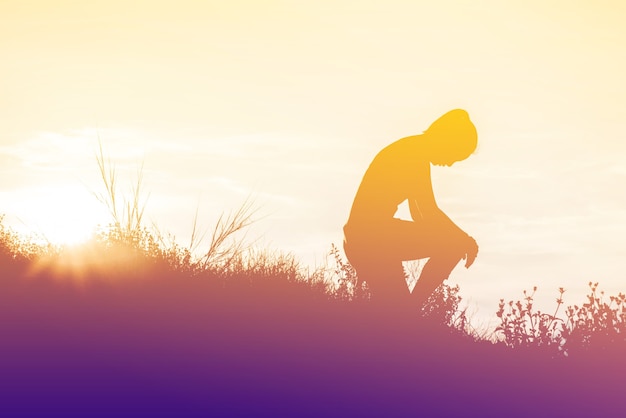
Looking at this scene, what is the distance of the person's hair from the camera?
859 cm

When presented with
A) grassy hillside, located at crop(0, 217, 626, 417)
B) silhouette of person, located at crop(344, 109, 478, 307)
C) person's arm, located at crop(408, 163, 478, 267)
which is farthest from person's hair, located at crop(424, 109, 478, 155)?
grassy hillside, located at crop(0, 217, 626, 417)

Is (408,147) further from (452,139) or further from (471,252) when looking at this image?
(471,252)

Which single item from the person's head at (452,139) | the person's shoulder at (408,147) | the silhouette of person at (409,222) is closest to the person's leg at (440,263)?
the silhouette of person at (409,222)

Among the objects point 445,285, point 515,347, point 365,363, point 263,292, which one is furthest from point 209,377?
point 445,285

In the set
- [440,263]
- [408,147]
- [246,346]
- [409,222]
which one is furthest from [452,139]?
[246,346]

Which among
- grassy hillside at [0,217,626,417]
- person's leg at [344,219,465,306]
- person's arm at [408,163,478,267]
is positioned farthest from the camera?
person's leg at [344,219,465,306]

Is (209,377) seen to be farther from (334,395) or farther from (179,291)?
(179,291)

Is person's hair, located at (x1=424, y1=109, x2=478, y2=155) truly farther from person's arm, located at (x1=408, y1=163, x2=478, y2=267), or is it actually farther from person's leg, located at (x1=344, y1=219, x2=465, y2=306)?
person's leg, located at (x1=344, y1=219, x2=465, y2=306)

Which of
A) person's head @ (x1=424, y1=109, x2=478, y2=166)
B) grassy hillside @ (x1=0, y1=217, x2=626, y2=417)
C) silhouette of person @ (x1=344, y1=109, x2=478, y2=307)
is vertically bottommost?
grassy hillside @ (x1=0, y1=217, x2=626, y2=417)

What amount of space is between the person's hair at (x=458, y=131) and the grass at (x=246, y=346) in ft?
5.78

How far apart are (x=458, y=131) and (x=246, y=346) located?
9.76 ft

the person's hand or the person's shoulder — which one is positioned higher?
the person's shoulder

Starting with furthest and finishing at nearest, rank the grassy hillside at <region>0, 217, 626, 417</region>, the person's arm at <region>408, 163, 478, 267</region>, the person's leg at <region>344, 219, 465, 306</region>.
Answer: the person's leg at <region>344, 219, 465, 306</region>, the person's arm at <region>408, 163, 478, 267</region>, the grassy hillside at <region>0, 217, 626, 417</region>

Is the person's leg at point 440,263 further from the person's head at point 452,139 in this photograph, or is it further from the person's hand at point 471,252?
the person's head at point 452,139
